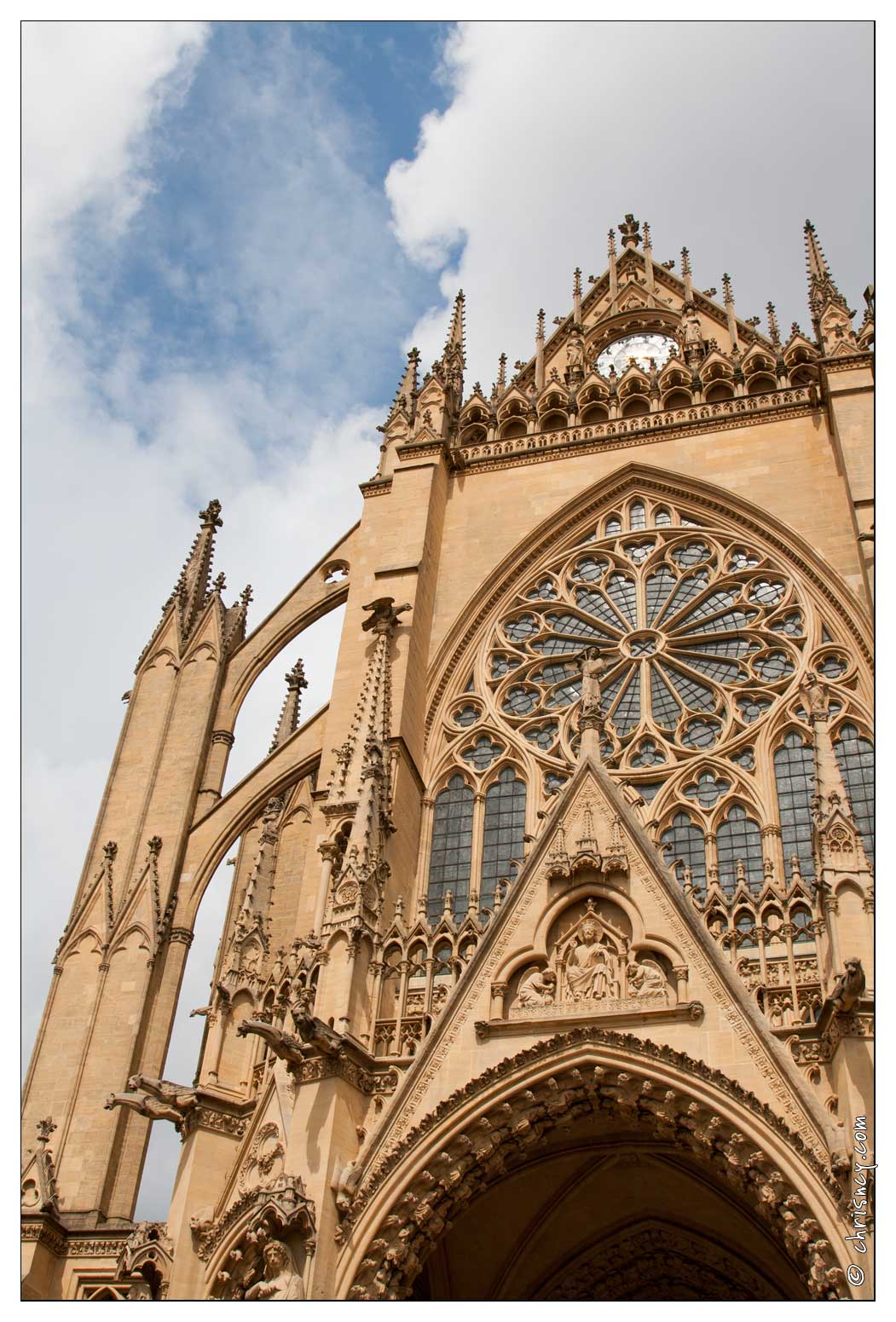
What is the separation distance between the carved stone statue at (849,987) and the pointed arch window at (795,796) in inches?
144

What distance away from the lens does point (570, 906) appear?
40.9ft

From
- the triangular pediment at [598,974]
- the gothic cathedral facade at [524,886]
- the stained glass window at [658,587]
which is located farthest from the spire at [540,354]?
the triangular pediment at [598,974]

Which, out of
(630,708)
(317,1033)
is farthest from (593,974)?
(630,708)

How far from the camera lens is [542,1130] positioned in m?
11.4

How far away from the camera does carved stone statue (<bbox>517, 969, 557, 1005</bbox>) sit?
38.6 feet

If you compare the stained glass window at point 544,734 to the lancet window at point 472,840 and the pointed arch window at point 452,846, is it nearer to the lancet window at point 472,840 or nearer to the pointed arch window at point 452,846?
the lancet window at point 472,840

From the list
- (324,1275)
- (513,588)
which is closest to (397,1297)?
(324,1275)

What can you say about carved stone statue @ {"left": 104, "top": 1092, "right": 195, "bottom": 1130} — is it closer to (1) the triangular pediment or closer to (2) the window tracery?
(1) the triangular pediment

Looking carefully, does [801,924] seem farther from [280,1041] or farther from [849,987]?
[280,1041]

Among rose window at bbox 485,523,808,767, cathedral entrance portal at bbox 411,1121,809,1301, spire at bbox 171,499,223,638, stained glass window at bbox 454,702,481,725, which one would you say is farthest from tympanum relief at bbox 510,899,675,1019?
spire at bbox 171,499,223,638

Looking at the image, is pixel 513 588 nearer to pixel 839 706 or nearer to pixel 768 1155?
pixel 839 706

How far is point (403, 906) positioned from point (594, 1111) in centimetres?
336

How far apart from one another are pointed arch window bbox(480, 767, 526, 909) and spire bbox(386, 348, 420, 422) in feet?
23.9

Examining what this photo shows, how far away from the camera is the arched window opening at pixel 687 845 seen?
14.7m
